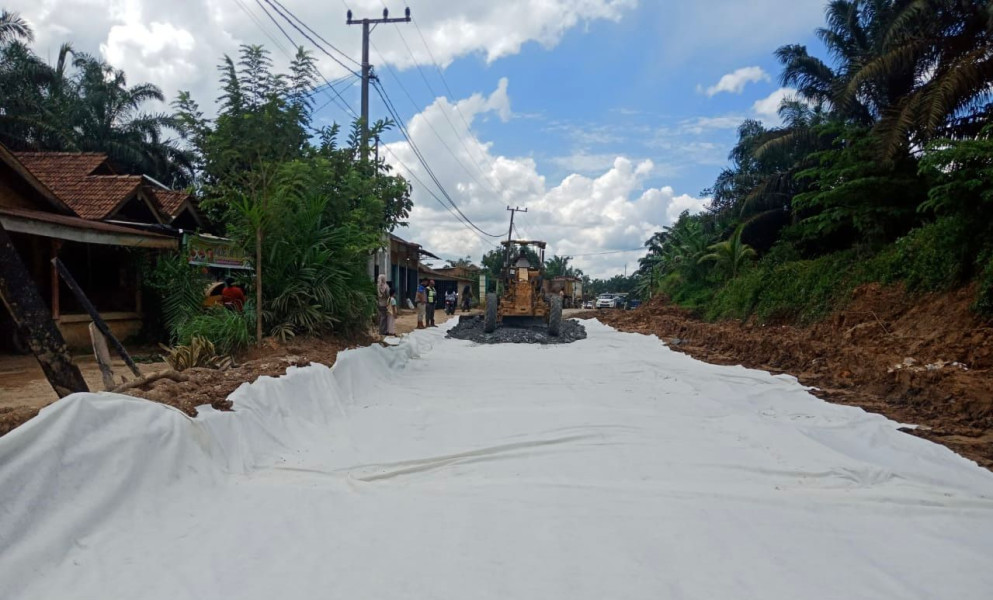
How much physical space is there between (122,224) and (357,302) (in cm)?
619

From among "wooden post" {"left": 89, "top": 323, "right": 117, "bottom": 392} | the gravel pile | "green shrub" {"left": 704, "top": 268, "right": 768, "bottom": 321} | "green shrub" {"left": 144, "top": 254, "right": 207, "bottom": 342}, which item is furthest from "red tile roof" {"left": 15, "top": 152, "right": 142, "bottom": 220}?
"green shrub" {"left": 704, "top": 268, "right": 768, "bottom": 321}

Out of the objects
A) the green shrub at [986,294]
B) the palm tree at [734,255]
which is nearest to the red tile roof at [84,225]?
the green shrub at [986,294]

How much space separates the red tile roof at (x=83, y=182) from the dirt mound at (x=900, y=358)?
1136 cm

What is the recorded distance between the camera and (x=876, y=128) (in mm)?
12547

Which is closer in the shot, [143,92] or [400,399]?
[400,399]

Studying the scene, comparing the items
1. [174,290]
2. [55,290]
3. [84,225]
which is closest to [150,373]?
[174,290]

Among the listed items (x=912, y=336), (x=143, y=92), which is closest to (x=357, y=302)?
(x=912, y=336)

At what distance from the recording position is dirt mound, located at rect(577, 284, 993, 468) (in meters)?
5.29

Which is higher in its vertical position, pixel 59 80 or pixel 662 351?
pixel 59 80

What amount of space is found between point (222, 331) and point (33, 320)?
3.46m

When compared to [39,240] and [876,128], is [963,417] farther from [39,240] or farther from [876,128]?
[39,240]

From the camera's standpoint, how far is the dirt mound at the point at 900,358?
5293mm

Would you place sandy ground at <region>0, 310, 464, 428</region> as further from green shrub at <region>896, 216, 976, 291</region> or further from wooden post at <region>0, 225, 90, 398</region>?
green shrub at <region>896, 216, 976, 291</region>

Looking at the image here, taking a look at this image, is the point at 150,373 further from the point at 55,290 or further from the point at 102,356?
the point at 55,290
